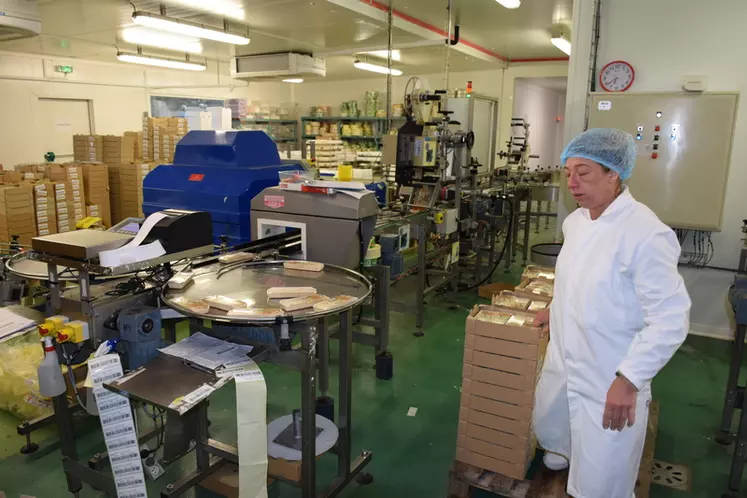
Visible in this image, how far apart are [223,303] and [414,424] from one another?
5.38ft

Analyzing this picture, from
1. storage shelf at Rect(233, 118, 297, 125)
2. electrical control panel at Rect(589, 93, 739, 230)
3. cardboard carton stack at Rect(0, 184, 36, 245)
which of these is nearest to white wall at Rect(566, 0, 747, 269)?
electrical control panel at Rect(589, 93, 739, 230)

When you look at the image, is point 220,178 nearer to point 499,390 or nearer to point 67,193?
point 499,390

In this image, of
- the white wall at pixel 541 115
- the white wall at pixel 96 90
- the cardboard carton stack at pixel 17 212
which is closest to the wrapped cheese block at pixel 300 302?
the cardboard carton stack at pixel 17 212

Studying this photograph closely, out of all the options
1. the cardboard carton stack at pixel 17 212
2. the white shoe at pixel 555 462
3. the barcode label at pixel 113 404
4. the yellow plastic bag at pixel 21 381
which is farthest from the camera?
the cardboard carton stack at pixel 17 212

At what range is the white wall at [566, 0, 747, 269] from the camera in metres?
3.87

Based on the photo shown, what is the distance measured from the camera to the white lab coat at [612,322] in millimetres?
1646

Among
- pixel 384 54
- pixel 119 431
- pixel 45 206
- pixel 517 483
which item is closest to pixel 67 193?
pixel 45 206

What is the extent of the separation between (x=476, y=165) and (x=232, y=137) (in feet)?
8.17

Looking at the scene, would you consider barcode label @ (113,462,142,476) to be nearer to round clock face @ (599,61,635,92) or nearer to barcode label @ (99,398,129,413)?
barcode label @ (99,398,129,413)

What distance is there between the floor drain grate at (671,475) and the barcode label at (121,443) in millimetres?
2373

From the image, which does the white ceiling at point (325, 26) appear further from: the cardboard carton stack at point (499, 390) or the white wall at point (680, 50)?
the cardboard carton stack at point (499, 390)

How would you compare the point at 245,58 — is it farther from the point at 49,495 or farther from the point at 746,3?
the point at 49,495

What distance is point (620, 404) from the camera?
67.1 inches

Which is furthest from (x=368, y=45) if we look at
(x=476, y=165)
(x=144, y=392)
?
(x=144, y=392)
